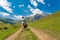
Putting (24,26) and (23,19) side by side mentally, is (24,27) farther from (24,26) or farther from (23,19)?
(23,19)

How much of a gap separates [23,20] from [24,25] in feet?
6.65

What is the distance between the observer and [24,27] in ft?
143

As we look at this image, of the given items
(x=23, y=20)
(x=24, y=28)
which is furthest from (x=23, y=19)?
(x=24, y=28)

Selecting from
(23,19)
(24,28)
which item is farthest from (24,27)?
(23,19)

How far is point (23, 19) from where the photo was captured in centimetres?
4116

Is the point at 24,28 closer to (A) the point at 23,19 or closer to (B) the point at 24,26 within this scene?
(B) the point at 24,26

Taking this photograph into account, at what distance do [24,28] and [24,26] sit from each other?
0.50m

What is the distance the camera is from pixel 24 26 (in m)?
43.4

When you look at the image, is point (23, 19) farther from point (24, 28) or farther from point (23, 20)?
point (24, 28)

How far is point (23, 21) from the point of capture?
4228 centimetres

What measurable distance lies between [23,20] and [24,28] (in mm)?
2660

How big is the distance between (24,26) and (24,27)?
384mm
